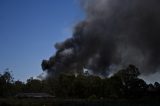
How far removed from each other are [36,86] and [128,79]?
49.5 meters

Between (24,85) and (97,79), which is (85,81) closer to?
(97,79)

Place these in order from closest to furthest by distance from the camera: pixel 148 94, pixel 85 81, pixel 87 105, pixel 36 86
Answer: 1. pixel 87 105
2. pixel 148 94
3. pixel 85 81
4. pixel 36 86

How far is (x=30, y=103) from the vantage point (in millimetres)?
68250

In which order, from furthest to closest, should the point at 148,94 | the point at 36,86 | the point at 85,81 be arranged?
the point at 36,86
the point at 85,81
the point at 148,94

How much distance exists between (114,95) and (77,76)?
15.9 m

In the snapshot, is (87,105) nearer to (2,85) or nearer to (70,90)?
(70,90)

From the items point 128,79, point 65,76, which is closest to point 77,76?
point 65,76

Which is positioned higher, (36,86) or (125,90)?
(36,86)

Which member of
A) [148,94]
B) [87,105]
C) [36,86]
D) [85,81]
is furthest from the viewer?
[36,86]

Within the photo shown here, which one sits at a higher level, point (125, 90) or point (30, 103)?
point (125, 90)

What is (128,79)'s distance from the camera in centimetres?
11150

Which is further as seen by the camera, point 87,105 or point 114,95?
point 114,95

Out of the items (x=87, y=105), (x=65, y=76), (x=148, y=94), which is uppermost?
(x=65, y=76)

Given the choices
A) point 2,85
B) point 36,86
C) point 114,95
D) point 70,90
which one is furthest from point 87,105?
point 36,86
